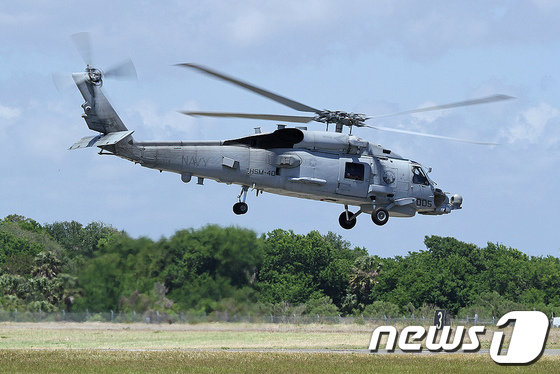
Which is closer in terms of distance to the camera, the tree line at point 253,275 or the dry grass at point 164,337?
Result: the tree line at point 253,275

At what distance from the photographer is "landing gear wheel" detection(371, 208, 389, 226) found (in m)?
43.8

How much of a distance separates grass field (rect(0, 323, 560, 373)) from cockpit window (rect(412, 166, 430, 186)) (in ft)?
26.5

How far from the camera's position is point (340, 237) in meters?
152

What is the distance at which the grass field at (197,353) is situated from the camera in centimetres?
4094

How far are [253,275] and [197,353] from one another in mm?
4663

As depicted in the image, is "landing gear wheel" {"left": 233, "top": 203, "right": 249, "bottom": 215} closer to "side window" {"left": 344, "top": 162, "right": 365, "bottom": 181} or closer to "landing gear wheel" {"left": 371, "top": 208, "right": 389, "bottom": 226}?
"side window" {"left": 344, "top": 162, "right": 365, "bottom": 181}

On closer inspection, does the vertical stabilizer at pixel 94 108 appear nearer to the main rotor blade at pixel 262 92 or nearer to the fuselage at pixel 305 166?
the fuselage at pixel 305 166

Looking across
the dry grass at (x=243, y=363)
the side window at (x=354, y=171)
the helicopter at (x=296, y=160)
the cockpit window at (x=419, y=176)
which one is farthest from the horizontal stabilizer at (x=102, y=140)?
the cockpit window at (x=419, y=176)

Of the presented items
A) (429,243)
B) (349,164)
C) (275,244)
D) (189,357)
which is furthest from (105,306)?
(429,243)

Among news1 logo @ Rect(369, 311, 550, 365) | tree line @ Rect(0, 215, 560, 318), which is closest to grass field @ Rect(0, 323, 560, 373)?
news1 logo @ Rect(369, 311, 550, 365)

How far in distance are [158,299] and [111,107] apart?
13874 mm

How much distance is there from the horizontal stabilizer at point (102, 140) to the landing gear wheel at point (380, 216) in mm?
11648

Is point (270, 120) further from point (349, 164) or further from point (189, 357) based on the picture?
point (189, 357)

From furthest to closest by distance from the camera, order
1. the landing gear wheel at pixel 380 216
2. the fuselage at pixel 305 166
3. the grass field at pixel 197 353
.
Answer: the landing gear wheel at pixel 380 216, the grass field at pixel 197 353, the fuselage at pixel 305 166
